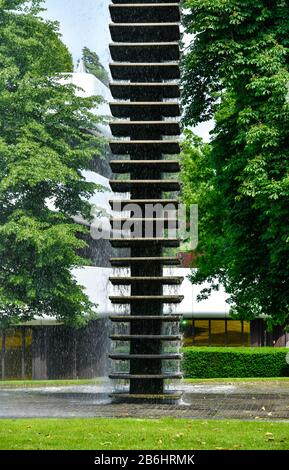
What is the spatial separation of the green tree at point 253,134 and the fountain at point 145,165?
4.13 metres

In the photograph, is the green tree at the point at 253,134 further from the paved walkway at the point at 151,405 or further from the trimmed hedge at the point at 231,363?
the trimmed hedge at the point at 231,363

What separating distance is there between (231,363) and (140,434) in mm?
23338

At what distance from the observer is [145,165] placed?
20.1m

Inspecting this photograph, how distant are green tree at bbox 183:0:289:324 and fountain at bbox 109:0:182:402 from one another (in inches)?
163

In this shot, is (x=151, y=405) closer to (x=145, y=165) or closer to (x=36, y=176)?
(x=145, y=165)

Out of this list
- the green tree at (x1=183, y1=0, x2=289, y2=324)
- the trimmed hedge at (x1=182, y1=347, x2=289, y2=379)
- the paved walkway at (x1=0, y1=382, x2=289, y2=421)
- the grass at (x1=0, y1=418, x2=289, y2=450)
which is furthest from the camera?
the trimmed hedge at (x1=182, y1=347, x2=289, y2=379)

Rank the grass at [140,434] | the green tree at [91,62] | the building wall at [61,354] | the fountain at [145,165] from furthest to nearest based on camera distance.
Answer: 1. the green tree at [91,62]
2. the building wall at [61,354]
3. the fountain at [145,165]
4. the grass at [140,434]

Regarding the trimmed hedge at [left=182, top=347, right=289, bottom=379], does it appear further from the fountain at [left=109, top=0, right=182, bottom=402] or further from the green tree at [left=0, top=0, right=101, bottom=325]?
the fountain at [left=109, top=0, right=182, bottom=402]

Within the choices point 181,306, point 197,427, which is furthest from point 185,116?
point 181,306

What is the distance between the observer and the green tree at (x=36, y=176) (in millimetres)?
34844

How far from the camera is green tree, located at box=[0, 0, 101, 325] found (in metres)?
34.8

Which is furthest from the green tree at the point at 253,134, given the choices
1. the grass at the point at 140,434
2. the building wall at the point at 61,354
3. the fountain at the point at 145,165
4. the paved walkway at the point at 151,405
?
the building wall at the point at 61,354

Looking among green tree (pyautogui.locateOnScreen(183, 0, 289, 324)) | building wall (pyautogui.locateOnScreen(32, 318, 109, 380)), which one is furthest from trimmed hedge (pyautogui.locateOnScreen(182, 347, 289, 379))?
green tree (pyautogui.locateOnScreen(183, 0, 289, 324))
